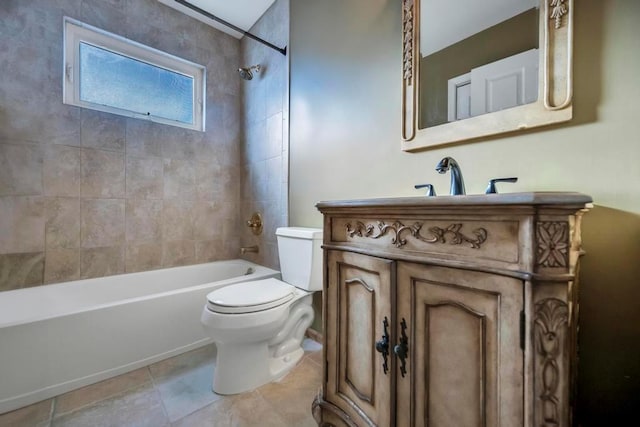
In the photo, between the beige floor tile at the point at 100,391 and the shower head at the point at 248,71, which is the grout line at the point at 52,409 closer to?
the beige floor tile at the point at 100,391

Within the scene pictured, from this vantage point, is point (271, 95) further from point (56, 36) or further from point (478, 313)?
point (478, 313)

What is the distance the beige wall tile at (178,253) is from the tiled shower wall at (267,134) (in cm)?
46

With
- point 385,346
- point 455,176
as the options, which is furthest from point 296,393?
point 455,176

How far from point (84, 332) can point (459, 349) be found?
1683 mm

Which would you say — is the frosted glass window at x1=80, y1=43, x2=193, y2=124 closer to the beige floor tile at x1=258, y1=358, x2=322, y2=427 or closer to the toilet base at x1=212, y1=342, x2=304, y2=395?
the toilet base at x1=212, y1=342, x2=304, y2=395

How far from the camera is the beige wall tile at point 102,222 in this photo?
1884mm

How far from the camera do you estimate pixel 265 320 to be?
1.31 m

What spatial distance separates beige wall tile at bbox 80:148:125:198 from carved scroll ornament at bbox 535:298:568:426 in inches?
95.5

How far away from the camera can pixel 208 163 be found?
7.95 ft

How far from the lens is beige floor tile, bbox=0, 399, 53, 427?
3.66 feet

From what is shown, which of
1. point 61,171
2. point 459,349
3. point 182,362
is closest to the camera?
point 459,349

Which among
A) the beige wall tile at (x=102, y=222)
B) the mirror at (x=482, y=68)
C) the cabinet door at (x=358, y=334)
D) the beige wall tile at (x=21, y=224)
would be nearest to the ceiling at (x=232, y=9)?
the mirror at (x=482, y=68)

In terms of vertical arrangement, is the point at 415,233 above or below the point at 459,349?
above

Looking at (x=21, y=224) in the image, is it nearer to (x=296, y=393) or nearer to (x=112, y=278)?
(x=112, y=278)
